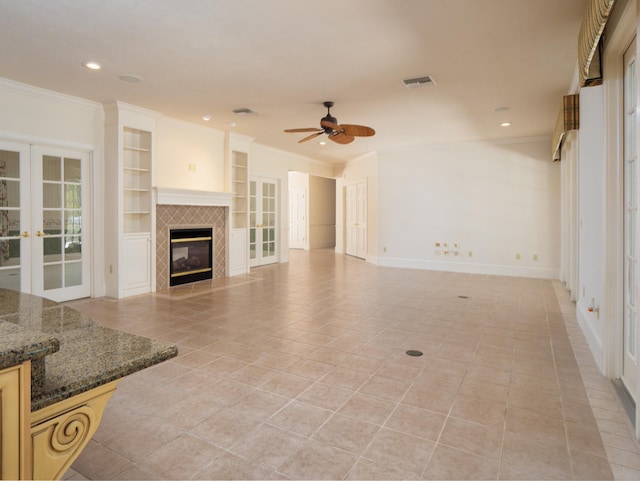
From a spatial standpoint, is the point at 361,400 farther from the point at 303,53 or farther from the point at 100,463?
the point at 303,53

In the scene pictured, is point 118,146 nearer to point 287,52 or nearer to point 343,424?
point 287,52

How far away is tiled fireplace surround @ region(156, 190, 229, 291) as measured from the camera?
6.38 metres

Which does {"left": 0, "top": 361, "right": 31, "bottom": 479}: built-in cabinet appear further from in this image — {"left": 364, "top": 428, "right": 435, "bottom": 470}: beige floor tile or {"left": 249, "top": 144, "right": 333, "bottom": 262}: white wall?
{"left": 249, "top": 144, "right": 333, "bottom": 262}: white wall

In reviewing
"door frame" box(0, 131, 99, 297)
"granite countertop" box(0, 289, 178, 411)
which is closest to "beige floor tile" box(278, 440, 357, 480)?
"granite countertop" box(0, 289, 178, 411)

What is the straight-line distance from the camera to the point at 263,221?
9.29 m

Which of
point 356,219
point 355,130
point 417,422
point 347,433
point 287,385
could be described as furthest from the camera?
point 356,219

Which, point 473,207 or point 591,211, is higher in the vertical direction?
point 473,207

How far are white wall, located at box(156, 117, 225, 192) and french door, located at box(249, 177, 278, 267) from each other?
1.33 m

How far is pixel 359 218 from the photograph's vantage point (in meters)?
10.8

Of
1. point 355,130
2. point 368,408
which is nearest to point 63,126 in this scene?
point 355,130

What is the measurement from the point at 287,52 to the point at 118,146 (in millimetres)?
3132

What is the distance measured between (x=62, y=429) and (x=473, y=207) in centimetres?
830

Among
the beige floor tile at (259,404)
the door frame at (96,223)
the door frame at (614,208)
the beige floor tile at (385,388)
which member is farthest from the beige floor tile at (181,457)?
the door frame at (96,223)

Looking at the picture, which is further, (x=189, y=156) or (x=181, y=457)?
(x=189, y=156)
